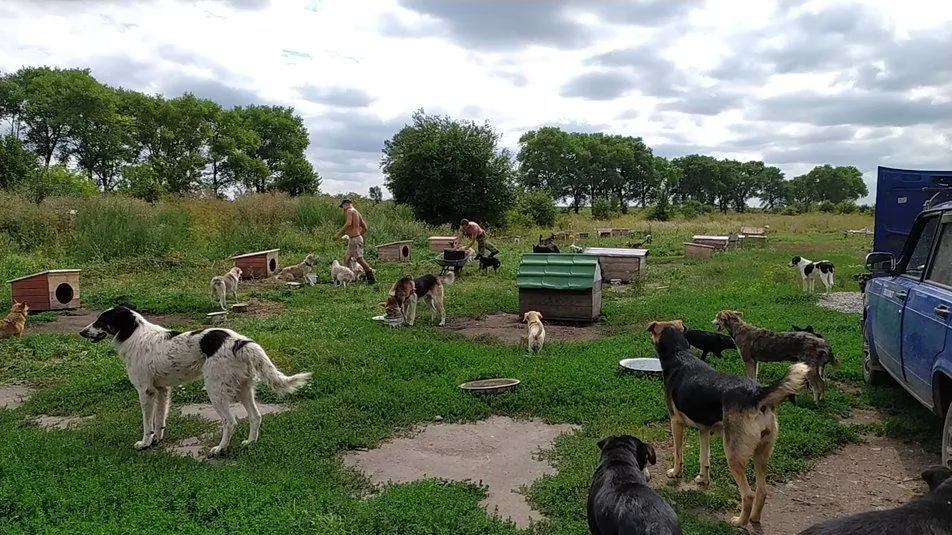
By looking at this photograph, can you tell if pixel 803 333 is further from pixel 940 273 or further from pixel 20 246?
pixel 20 246

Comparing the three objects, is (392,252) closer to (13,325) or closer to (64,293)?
(64,293)

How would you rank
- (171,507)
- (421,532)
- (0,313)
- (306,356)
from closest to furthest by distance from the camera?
1. (421,532)
2. (171,507)
3. (306,356)
4. (0,313)

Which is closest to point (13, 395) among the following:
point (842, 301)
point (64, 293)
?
point (64, 293)

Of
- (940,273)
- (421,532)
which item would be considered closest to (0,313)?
(421,532)

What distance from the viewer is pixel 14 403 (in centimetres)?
707

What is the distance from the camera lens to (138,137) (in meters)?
54.6

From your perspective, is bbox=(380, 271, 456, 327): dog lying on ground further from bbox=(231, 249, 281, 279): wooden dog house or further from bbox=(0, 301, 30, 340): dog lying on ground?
bbox=(231, 249, 281, 279): wooden dog house

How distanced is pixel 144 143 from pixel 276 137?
14.7 metres

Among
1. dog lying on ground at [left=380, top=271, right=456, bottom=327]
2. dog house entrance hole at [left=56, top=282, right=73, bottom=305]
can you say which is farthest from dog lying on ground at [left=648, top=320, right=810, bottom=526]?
dog house entrance hole at [left=56, top=282, right=73, bottom=305]

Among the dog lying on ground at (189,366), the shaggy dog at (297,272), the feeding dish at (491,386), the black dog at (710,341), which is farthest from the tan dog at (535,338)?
the shaggy dog at (297,272)

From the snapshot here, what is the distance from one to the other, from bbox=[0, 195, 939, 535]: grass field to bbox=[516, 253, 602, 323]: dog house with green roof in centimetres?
63

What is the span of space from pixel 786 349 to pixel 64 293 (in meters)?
12.9

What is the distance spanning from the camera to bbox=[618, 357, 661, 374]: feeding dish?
7547 millimetres

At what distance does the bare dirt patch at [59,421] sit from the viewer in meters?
6.23
